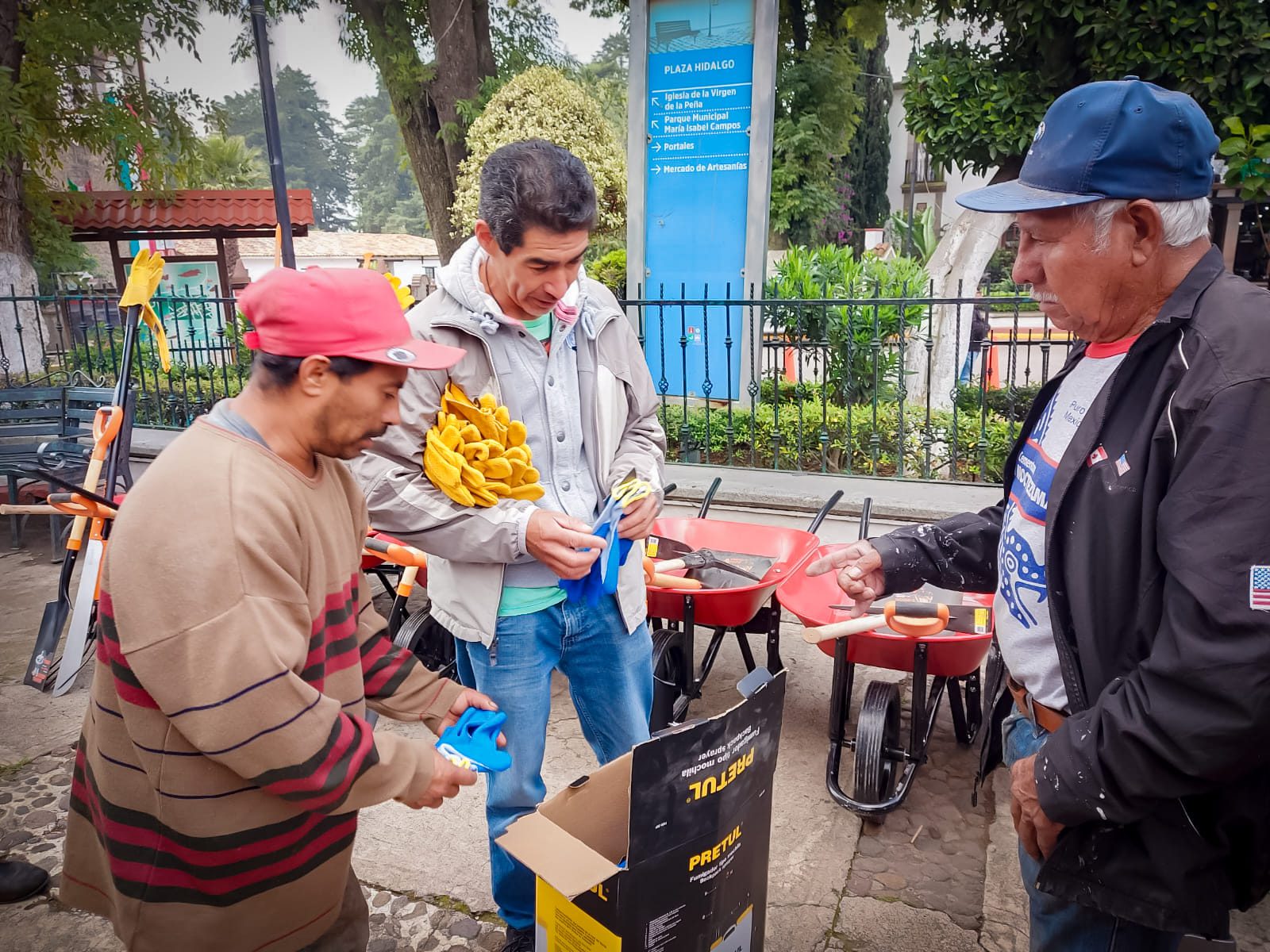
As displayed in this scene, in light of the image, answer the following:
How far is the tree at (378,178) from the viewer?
64.9 metres

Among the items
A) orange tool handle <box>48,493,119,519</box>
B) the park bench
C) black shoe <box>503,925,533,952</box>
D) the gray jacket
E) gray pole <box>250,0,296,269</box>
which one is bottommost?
black shoe <box>503,925,533,952</box>

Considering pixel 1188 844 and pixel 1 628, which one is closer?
pixel 1188 844

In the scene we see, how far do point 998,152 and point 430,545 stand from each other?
684cm

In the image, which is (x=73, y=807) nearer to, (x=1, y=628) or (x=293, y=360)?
(x=293, y=360)

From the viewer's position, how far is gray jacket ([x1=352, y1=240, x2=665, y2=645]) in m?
1.81

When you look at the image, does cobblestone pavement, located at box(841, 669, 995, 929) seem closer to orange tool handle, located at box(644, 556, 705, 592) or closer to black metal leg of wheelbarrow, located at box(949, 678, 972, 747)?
black metal leg of wheelbarrow, located at box(949, 678, 972, 747)

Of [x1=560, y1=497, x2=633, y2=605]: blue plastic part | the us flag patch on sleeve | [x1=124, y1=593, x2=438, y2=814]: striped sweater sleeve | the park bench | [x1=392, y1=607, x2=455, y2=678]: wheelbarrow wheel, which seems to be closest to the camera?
the us flag patch on sleeve

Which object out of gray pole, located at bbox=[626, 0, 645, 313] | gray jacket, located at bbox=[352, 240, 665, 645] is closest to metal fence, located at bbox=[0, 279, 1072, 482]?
gray pole, located at bbox=[626, 0, 645, 313]

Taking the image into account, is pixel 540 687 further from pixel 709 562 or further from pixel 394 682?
pixel 709 562

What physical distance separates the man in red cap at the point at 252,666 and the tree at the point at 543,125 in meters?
7.32

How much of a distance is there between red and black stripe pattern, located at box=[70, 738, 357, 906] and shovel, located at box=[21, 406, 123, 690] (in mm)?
2714

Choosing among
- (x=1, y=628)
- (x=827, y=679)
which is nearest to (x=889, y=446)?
(x=827, y=679)

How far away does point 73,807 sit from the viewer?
1.50 metres

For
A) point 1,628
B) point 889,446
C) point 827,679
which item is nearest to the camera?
point 827,679
